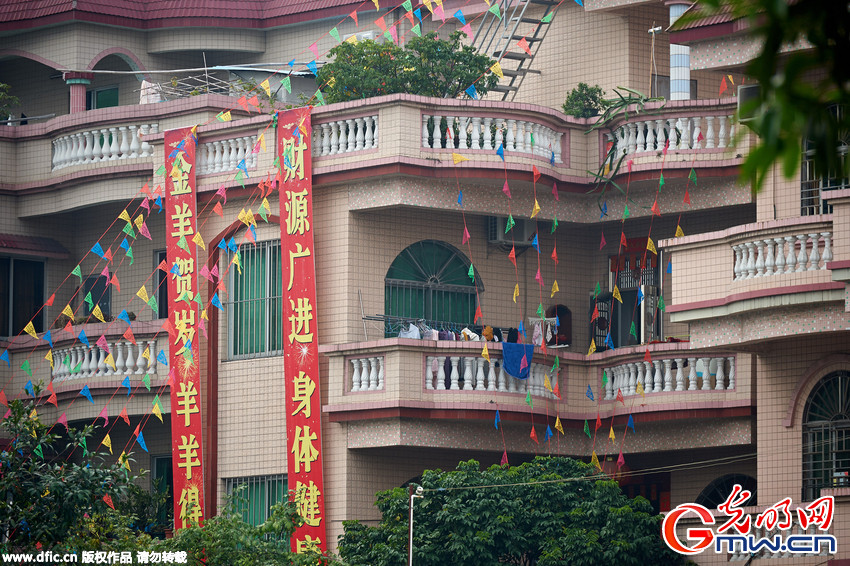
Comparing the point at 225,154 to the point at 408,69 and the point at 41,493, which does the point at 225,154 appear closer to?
the point at 408,69

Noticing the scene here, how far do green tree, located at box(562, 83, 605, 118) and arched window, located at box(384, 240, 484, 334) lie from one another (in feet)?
9.47

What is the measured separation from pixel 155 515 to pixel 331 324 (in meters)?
4.67

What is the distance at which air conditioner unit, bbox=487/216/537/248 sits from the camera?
24234mm

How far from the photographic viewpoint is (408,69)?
23547 millimetres

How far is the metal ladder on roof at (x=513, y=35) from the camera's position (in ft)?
82.5

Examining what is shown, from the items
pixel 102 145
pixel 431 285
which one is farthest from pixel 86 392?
pixel 431 285

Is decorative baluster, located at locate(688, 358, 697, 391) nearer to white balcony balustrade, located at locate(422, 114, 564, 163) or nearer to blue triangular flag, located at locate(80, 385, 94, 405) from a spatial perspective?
white balcony balustrade, located at locate(422, 114, 564, 163)

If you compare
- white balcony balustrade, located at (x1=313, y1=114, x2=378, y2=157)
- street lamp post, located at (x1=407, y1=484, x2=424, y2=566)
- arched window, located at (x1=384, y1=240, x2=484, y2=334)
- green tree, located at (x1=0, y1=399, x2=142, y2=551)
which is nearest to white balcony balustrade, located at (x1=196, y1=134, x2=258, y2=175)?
white balcony balustrade, located at (x1=313, y1=114, x2=378, y2=157)

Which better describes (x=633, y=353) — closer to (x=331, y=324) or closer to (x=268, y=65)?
(x=331, y=324)

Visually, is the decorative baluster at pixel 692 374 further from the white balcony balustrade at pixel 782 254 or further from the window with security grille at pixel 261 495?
the window with security grille at pixel 261 495

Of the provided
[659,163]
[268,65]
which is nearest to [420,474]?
[659,163]

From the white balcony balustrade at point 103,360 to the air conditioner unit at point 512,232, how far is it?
224 inches

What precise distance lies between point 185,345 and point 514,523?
649 centimetres

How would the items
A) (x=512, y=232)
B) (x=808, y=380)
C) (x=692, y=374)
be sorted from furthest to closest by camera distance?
(x=512, y=232)
(x=692, y=374)
(x=808, y=380)
